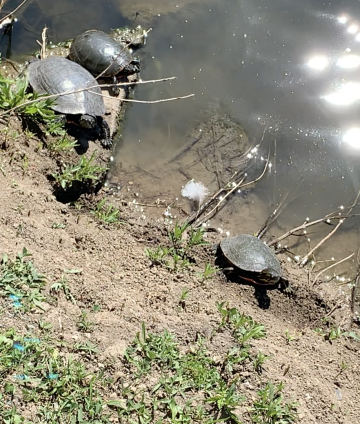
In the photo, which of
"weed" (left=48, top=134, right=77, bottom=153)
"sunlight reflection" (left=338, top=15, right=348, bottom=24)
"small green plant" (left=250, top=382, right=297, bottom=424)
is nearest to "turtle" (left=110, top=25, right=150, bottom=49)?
"weed" (left=48, top=134, right=77, bottom=153)

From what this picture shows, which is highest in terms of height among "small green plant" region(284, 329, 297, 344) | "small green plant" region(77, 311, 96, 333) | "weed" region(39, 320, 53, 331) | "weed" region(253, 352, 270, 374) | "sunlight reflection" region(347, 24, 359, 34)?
"sunlight reflection" region(347, 24, 359, 34)

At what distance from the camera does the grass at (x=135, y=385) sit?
115 inches

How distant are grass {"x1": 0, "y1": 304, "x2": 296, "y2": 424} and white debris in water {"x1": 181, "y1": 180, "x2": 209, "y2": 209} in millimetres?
2001

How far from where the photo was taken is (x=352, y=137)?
19.7 ft

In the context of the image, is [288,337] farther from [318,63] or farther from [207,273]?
[318,63]

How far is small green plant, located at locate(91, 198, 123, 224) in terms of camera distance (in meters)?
4.62

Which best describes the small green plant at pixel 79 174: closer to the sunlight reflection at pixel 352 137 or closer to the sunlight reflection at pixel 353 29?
the sunlight reflection at pixel 352 137

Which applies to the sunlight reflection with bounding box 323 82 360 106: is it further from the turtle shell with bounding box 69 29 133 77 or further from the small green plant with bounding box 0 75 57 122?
the small green plant with bounding box 0 75 57 122

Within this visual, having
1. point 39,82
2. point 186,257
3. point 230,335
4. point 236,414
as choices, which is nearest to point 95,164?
point 39,82

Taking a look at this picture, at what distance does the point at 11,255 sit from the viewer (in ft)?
11.6

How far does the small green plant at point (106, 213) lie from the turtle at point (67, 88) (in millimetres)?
1065

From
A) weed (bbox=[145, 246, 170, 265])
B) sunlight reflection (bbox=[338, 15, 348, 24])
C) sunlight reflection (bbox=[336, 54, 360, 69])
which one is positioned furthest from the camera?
sunlight reflection (bbox=[338, 15, 348, 24])

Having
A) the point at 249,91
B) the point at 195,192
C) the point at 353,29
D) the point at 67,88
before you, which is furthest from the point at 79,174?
the point at 353,29

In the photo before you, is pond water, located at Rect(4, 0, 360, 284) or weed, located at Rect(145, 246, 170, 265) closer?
weed, located at Rect(145, 246, 170, 265)
